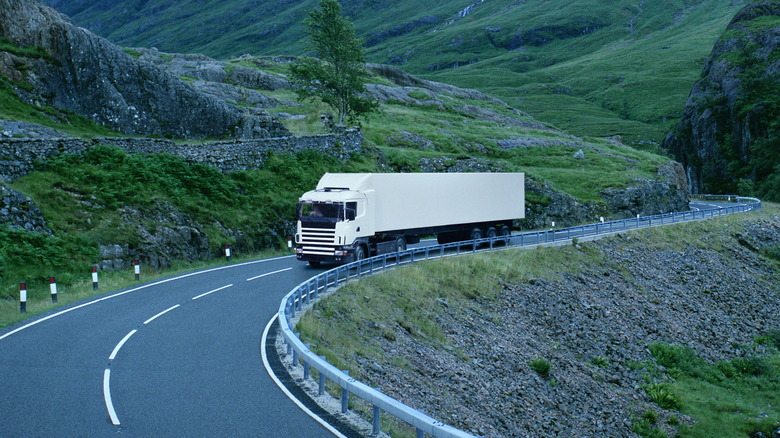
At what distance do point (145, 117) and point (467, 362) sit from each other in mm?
26459

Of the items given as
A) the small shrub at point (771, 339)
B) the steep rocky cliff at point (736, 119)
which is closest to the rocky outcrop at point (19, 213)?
the small shrub at point (771, 339)

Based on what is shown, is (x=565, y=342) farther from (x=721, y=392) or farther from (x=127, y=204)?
(x=127, y=204)

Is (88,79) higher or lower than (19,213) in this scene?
higher

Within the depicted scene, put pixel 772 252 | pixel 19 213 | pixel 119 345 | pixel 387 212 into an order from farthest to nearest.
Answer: pixel 772 252
pixel 387 212
pixel 19 213
pixel 119 345

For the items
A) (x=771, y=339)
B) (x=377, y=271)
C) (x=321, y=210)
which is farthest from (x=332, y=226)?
(x=771, y=339)

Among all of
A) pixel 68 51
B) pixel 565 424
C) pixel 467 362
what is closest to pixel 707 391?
pixel 565 424

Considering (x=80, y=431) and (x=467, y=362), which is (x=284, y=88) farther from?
(x=80, y=431)

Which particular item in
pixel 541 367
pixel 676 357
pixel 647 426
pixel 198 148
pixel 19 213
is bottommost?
pixel 647 426

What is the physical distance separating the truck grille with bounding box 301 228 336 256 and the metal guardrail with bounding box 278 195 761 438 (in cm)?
150

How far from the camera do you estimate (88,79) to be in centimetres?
3400

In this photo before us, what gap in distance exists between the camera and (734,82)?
117312 mm

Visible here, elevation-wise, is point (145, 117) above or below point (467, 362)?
above

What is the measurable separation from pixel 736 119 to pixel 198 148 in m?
111

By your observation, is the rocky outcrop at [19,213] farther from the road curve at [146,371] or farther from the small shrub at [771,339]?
the small shrub at [771,339]
